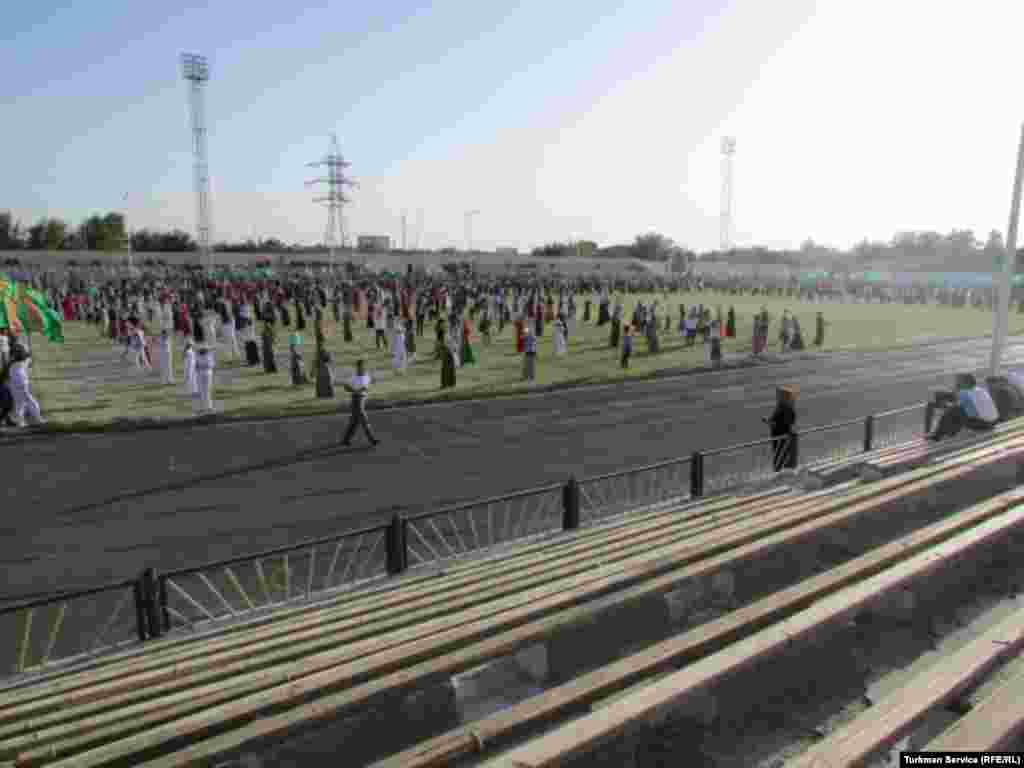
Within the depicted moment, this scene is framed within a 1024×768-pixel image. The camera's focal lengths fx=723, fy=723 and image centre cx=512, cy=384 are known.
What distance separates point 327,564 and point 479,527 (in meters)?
2.08

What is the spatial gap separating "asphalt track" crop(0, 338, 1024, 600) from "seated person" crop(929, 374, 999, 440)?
4.75m

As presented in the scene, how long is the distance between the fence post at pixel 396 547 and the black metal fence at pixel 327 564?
0.03ft

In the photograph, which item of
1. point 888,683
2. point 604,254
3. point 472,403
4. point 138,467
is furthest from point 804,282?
point 888,683

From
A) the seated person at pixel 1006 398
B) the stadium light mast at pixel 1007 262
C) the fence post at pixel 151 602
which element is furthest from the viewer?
the stadium light mast at pixel 1007 262

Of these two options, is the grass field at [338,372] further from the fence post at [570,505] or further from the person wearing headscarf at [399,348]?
the fence post at [570,505]

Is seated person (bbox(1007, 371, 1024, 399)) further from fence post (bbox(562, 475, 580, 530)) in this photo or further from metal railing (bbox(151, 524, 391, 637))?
metal railing (bbox(151, 524, 391, 637))

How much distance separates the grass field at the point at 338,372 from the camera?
58.3 feet

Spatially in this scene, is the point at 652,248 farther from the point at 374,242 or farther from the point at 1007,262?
the point at 1007,262

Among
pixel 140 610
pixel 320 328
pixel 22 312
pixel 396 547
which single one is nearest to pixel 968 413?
pixel 396 547

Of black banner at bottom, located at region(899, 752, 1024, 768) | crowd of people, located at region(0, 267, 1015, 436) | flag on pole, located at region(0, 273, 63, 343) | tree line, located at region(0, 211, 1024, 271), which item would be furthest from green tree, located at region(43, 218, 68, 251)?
black banner at bottom, located at region(899, 752, 1024, 768)

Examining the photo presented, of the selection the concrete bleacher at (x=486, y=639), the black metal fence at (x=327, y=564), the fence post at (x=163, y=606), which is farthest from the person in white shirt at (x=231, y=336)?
the concrete bleacher at (x=486, y=639)

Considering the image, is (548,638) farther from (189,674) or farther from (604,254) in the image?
(604,254)

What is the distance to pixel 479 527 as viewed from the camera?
9.55 metres

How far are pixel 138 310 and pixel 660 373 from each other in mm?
26825
